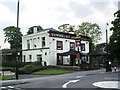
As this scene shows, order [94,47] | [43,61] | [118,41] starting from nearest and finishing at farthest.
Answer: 1. [118,41]
2. [43,61]
3. [94,47]

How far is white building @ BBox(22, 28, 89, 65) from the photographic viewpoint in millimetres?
37281

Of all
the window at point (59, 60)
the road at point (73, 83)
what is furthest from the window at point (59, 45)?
the road at point (73, 83)

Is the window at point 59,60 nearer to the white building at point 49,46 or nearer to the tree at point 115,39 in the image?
the white building at point 49,46

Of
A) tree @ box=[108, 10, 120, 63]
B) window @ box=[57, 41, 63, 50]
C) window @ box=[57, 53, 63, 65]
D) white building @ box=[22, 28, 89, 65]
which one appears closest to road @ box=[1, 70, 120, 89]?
tree @ box=[108, 10, 120, 63]

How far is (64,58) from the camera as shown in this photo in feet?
129

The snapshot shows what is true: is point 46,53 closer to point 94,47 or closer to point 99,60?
point 99,60

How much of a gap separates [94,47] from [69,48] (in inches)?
993

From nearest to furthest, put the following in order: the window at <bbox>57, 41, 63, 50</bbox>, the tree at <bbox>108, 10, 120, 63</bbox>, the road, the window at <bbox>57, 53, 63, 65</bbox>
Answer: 1. the road
2. the tree at <bbox>108, 10, 120, 63</bbox>
3. the window at <bbox>57, 53, 63, 65</bbox>
4. the window at <bbox>57, 41, 63, 50</bbox>

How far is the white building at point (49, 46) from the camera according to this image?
37.3 meters

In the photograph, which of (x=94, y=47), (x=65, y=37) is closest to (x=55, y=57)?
(x=65, y=37)

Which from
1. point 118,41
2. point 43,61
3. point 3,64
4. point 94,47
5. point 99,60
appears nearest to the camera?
point 118,41

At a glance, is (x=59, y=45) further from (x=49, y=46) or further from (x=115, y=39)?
(x=115, y=39)

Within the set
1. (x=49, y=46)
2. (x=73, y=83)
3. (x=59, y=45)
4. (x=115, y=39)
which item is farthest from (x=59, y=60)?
(x=73, y=83)

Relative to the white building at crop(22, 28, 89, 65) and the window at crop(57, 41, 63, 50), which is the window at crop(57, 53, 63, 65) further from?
the window at crop(57, 41, 63, 50)
